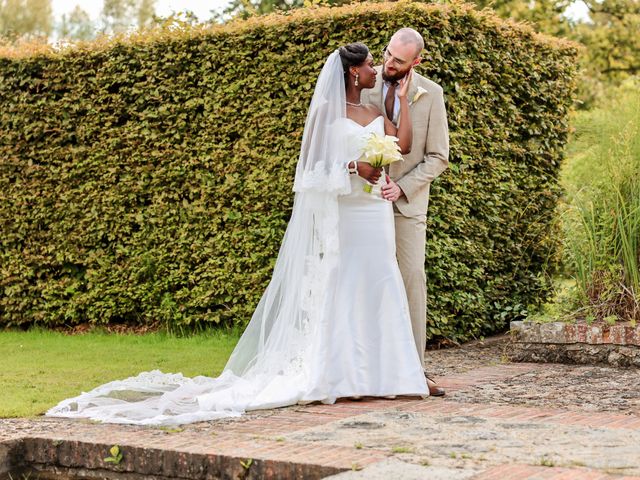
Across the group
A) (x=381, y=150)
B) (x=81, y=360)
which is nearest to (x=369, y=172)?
(x=381, y=150)

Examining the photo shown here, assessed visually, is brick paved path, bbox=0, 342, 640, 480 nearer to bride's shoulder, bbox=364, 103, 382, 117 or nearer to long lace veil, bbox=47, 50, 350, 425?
long lace veil, bbox=47, 50, 350, 425

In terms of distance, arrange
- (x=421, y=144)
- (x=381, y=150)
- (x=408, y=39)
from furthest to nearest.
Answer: (x=421, y=144)
(x=408, y=39)
(x=381, y=150)

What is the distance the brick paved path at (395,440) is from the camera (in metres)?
3.95

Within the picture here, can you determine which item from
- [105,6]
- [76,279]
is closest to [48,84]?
[76,279]

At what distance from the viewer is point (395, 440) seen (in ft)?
14.8

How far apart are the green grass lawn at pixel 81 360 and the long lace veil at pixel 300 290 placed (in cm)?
53

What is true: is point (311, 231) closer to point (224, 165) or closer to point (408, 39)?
point (408, 39)

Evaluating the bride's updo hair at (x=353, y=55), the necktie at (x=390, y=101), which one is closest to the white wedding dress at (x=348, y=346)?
the necktie at (x=390, y=101)

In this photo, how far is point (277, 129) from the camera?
8.70 metres

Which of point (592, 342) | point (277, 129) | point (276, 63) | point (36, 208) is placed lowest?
point (592, 342)

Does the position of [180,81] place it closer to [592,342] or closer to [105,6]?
[592,342]

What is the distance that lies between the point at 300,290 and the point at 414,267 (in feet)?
2.40

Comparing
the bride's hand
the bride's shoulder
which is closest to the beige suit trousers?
the bride's shoulder

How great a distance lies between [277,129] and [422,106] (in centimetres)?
263
